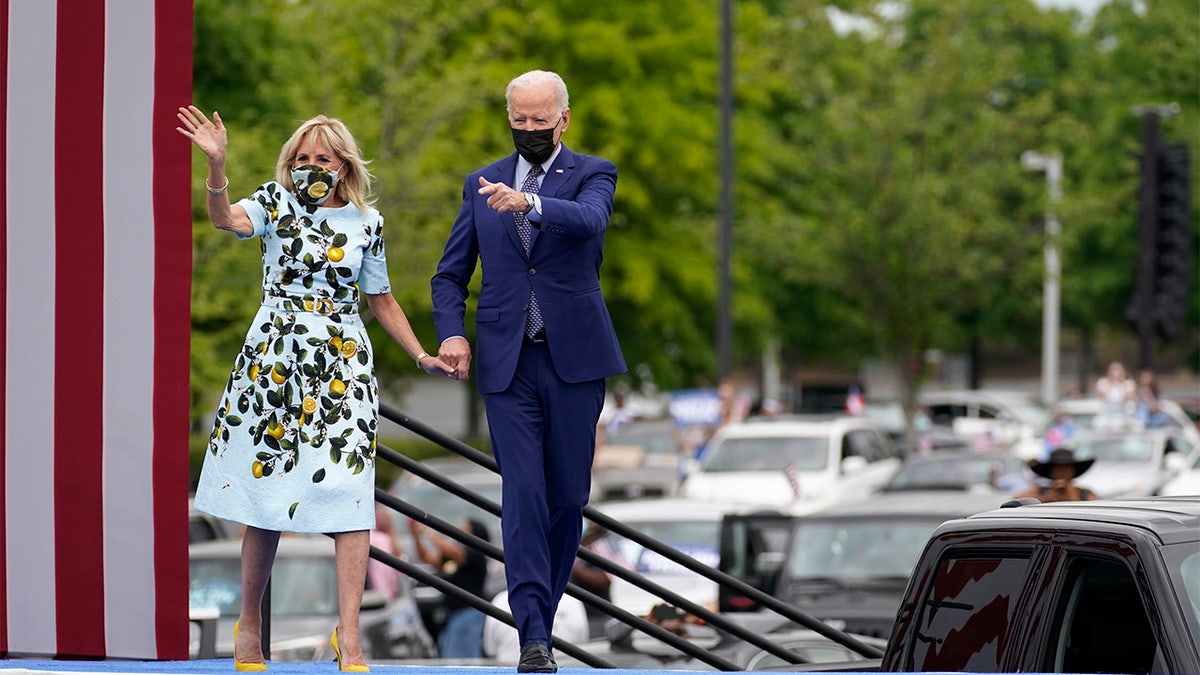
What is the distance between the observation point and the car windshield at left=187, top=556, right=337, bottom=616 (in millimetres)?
12953

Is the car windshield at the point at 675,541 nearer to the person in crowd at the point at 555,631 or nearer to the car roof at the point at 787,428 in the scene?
the person in crowd at the point at 555,631

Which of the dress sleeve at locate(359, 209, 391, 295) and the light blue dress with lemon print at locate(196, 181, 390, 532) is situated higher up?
the dress sleeve at locate(359, 209, 391, 295)

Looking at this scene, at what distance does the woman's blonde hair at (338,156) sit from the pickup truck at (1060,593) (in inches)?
78.3

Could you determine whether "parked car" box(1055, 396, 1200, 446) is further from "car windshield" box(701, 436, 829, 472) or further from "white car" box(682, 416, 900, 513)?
"car windshield" box(701, 436, 829, 472)

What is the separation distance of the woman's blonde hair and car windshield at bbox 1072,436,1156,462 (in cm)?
1858

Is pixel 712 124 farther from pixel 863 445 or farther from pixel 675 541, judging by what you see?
Answer: pixel 675 541

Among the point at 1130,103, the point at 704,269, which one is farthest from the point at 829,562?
the point at 1130,103

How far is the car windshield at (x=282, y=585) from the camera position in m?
13.0

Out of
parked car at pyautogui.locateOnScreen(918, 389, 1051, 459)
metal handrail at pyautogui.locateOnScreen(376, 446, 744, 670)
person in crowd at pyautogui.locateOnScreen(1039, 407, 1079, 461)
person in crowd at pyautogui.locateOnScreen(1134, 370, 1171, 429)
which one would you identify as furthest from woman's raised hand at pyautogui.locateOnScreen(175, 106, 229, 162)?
parked car at pyautogui.locateOnScreen(918, 389, 1051, 459)

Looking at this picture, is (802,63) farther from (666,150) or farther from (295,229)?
(295,229)

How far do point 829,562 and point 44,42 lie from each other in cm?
824

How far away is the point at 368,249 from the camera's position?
19.7ft

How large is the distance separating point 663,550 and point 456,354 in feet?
7.24

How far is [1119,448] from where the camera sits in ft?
78.1
